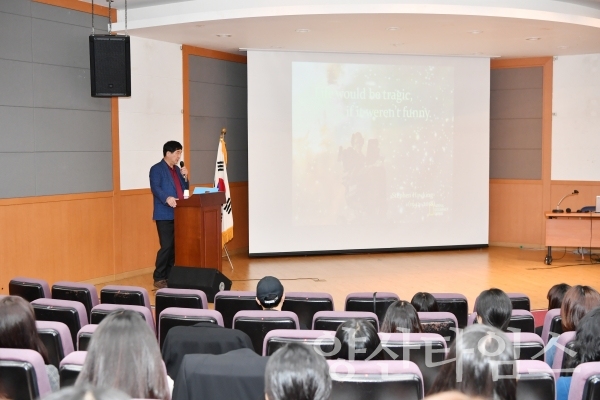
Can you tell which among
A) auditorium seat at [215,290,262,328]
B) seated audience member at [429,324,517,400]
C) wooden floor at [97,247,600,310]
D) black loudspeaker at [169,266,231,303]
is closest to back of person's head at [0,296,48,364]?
seated audience member at [429,324,517,400]

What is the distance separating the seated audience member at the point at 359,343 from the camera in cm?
284

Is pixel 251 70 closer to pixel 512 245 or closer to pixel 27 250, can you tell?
pixel 27 250

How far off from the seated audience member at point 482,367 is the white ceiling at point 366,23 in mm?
5912

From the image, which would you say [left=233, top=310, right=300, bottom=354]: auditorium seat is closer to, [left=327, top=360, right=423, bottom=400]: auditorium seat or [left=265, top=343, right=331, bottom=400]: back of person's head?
[left=327, top=360, right=423, bottom=400]: auditorium seat

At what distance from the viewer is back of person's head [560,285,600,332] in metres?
3.62

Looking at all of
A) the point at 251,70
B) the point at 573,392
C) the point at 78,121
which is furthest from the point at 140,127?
the point at 573,392

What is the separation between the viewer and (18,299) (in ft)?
9.63

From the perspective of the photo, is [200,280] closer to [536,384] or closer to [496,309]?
[496,309]

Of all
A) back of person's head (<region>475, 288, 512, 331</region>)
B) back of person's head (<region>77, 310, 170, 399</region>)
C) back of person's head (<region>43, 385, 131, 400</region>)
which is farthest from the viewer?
Result: back of person's head (<region>475, 288, 512, 331</region>)

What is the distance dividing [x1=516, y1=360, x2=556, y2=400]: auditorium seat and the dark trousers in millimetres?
6017

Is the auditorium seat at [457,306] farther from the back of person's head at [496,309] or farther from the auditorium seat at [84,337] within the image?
the auditorium seat at [84,337]

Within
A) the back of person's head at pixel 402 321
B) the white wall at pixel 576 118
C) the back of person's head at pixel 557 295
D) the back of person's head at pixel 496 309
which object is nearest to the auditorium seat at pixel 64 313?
the back of person's head at pixel 402 321

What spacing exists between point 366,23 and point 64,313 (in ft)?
17.5

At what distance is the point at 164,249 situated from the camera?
26.6 feet
